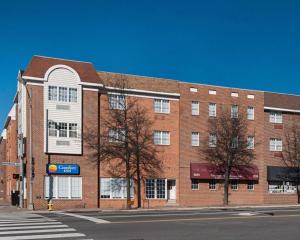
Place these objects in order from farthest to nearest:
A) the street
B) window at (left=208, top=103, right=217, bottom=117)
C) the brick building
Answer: window at (left=208, top=103, right=217, bottom=117)
the brick building
the street

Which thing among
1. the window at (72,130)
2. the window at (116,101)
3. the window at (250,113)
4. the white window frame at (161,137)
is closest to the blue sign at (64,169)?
the window at (72,130)

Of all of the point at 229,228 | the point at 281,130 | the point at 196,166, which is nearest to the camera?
the point at 229,228

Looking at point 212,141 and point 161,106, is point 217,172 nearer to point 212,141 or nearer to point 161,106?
point 212,141

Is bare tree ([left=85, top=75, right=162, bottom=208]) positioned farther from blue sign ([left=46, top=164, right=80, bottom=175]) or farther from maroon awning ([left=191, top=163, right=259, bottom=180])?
maroon awning ([left=191, top=163, right=259, bottom=180])

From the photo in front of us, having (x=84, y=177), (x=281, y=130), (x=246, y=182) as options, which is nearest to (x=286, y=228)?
(x=84, y=177)

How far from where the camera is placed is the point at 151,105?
44.1 meters

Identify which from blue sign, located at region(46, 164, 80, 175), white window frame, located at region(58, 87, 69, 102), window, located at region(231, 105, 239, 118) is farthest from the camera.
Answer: window, located at region(231, 105, 239, 118)

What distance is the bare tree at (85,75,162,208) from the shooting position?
39.7m

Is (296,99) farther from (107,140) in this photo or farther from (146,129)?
(107,140)

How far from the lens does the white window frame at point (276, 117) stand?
50281 mm

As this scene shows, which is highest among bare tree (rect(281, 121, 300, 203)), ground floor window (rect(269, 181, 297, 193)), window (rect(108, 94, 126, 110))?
window (rect(108, 94, 126, 110))

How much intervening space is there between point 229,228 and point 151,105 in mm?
26648

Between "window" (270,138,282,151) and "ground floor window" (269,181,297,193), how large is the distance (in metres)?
3.34

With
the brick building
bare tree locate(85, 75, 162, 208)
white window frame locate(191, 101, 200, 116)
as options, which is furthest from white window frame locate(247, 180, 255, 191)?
bare tree locate(85, 75, 162, 208)
